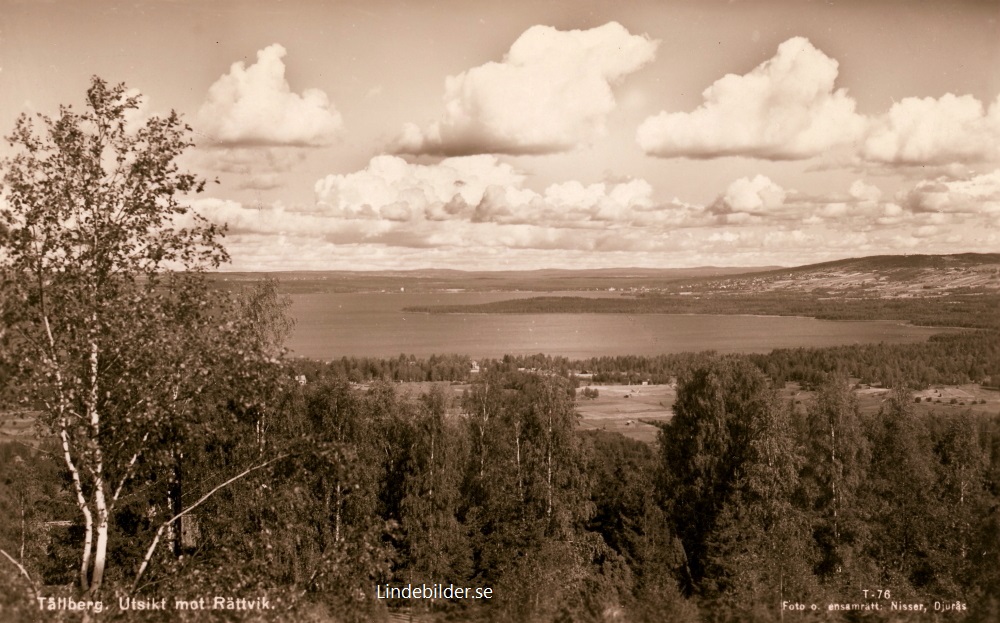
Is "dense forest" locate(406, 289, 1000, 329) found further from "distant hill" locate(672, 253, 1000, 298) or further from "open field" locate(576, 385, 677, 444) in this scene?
"open field" locate(576, 385, 677, 444)

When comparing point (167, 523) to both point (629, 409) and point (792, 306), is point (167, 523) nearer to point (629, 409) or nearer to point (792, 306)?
point (629, 409)

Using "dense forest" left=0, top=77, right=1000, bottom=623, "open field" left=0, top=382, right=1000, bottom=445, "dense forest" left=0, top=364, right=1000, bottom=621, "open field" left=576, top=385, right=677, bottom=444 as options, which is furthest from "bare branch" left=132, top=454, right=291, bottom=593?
"open field" left=576, top=385, right=677, bottom=444

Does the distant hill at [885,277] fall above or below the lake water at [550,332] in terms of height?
above


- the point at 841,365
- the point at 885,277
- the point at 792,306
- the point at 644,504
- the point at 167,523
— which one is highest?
the point at 885,277

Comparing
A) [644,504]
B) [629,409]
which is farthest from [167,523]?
[629,409]

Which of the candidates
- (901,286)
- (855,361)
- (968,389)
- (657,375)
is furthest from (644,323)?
(968,389)

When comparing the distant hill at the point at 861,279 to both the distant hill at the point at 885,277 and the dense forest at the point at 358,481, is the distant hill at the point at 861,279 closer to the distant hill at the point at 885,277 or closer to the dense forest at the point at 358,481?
the distant hill at the point at 885,277

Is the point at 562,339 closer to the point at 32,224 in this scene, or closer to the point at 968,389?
the point at 968,389

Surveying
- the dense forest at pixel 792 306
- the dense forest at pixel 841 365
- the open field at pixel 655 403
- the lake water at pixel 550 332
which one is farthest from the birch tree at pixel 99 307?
the dense forest at pixel 792 306
